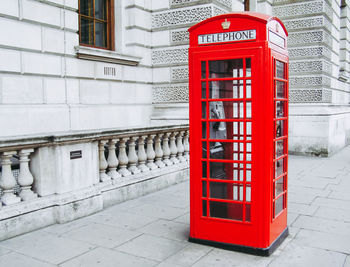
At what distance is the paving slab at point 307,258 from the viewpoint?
3.58 metres

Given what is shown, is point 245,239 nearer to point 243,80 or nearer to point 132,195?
point 243,80

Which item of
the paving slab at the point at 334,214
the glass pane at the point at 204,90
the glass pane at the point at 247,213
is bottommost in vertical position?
the paving slab at the point at 334,214

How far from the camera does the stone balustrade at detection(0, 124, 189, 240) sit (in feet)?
14.2

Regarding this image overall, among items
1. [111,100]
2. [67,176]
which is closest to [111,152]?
[67,176]

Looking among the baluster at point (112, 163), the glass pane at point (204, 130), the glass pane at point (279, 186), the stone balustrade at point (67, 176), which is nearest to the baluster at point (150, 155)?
the stone balustrade at point (67, 176)

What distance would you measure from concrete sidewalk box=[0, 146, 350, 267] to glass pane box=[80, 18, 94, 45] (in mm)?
4342

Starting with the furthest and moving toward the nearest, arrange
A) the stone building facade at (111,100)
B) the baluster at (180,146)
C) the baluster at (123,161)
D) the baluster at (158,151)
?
the baluster at (180,146) < the baluster at (158,151) < the baluster at (123,161) < the stone building facade at (111,100)

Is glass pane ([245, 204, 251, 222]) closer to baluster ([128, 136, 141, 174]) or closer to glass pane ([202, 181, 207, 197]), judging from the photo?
glass pane ([202, 181, 207, 197])

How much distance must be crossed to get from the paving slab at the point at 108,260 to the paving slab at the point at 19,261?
0.25 meters

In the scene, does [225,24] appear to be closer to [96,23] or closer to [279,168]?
[279,168]

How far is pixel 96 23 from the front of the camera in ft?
29.4

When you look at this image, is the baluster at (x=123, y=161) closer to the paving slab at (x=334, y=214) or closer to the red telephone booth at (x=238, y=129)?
the red telephone booth at (x=238, y=129)

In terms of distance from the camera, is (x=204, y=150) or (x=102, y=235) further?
(x=102, y=235)

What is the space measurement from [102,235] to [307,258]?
2.26 meters
